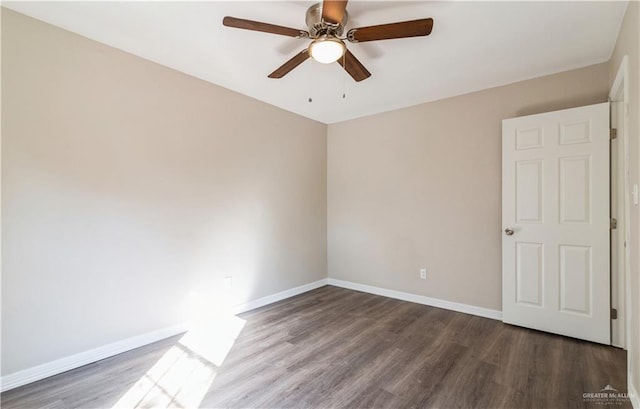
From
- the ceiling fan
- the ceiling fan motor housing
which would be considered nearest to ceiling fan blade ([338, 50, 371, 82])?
the ceiling fan

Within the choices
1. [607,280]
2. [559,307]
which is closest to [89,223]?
[559,307]

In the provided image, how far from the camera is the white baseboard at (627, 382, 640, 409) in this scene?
1.60 meters

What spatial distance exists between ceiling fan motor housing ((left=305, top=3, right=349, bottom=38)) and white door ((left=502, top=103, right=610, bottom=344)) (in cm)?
208

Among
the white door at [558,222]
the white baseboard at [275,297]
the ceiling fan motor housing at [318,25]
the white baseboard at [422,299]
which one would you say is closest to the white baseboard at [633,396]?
the white door at [558,222]

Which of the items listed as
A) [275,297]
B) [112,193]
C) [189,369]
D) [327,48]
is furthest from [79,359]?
[327,48]

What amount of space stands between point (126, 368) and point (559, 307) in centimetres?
371

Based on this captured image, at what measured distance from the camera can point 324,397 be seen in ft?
5.92

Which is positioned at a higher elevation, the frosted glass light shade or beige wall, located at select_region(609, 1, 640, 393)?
the frosted glass light shade

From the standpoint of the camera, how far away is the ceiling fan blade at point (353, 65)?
2.09 meters

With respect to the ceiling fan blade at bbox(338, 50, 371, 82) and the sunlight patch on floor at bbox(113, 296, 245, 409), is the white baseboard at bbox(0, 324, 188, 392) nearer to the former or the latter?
the sunlight patch on floor at bbox(113, 296, 245, 409)

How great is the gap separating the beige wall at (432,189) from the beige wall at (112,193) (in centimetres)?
136

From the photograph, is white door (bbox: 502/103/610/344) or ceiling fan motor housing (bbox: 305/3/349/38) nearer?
ceiling fan motor housing (bbox: 305/3/349/38)

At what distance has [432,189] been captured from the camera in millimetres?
3486

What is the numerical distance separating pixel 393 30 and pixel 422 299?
2.99m
